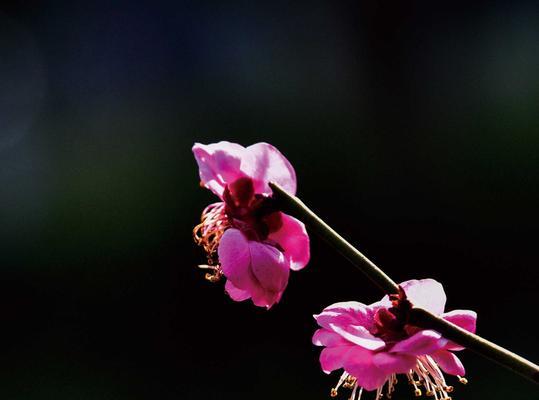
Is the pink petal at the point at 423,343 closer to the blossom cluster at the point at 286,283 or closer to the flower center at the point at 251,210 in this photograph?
the blossom cluster at the point at 286,283

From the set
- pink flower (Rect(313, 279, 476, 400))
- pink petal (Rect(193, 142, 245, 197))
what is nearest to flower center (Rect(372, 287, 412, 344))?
pink flower (Rect(313, 279, 476, 400))

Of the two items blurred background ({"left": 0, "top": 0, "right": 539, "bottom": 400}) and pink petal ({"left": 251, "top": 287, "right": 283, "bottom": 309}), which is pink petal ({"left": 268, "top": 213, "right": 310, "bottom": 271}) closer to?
pink petal ({"left": 251, "top": 287, "right": 283, "bottom": 309})

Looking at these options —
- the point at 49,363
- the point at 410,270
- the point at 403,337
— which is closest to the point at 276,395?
the point at 410,270

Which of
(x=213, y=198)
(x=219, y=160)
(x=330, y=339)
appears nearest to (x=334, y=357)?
(x=330, y=339)

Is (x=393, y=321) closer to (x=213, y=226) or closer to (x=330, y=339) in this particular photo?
(x=330, y=339)

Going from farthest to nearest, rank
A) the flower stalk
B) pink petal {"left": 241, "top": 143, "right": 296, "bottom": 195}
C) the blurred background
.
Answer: the blurred background
pink petal {"left": 241, "top": 143, "right": 296, "bottom": 195}
the flower stalk

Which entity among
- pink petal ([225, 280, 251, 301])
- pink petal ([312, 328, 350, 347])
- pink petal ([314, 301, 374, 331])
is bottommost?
pink petal ([312, 328, 350, 347])
